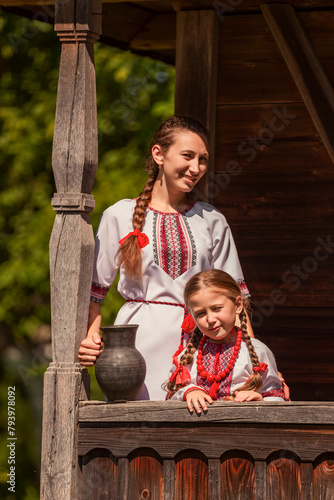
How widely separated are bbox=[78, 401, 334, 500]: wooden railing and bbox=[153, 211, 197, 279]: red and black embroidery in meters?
0.75

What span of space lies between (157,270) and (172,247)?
0.14 meters

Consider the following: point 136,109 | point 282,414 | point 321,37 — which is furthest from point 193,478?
point 136,109

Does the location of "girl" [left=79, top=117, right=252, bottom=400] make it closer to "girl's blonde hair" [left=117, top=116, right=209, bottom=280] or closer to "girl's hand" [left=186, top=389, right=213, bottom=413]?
"girl's blonde hair" [left=117, top=116, right=209, bottom=280]

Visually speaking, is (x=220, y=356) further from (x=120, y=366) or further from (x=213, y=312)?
(x=120, y=366)

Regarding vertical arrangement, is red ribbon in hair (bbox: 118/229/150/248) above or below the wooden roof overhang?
below

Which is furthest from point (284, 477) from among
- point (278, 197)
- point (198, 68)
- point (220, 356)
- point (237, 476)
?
point (198, 68)

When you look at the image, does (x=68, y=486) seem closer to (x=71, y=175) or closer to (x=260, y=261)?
(x=71, y=175)

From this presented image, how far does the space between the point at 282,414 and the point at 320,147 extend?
101 inches

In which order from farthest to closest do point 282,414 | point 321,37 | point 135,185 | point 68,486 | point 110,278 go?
point 135,185 → point 321,37 → point 110,278 → point 68,486 → point 282,414

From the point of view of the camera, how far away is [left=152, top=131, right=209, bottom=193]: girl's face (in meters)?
4.45

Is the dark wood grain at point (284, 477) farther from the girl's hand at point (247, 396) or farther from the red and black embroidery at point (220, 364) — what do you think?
the red and black embroidery at point (220, 364)

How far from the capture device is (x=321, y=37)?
5820 mm

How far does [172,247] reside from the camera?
14.6 feet

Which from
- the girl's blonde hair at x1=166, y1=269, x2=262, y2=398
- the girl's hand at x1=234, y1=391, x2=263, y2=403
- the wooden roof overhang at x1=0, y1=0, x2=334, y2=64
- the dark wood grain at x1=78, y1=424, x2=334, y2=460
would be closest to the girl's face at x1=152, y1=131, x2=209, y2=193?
the girl's blonde hair at x1=166, y1=269, x2=262, y2=398
